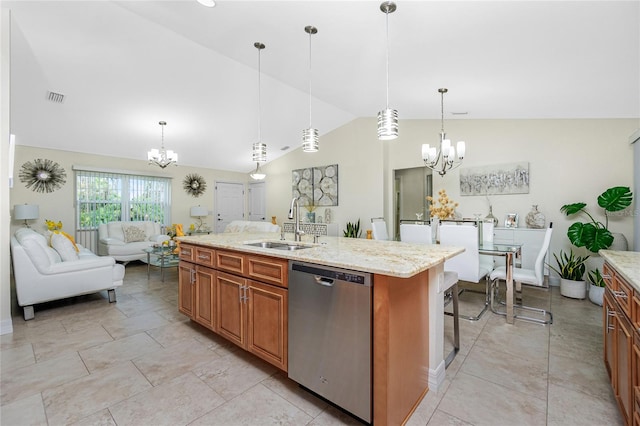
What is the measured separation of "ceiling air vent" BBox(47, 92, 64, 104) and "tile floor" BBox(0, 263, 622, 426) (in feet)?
10.4

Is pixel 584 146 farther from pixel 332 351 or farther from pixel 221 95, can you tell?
pixel 221 95

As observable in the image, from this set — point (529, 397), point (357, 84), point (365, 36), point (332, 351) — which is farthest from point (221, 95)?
point (529, 397)

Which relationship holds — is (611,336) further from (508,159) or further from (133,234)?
(133,234)

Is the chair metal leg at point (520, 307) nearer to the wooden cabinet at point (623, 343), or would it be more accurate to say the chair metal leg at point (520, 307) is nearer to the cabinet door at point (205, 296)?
the wooden cabinet at point (623, 343)

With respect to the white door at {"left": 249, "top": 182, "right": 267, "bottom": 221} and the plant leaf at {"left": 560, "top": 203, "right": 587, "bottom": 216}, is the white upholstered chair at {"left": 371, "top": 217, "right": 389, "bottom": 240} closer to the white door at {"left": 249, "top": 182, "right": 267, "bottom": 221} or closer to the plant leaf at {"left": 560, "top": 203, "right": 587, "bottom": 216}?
the plant leaf at {"left": 560, "top": 203, "right": 587, "bottom": 216}

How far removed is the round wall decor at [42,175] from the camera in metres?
5.28

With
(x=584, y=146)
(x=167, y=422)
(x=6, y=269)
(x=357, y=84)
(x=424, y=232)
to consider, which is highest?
(x=357, y=84)

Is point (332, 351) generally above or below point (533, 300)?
above

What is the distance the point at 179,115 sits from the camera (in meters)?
5.11

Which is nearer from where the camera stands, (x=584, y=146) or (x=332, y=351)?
(x=332, y=351)

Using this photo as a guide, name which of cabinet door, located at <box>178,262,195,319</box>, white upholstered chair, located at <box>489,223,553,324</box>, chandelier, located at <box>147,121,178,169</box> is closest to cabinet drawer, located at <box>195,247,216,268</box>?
cabinet door, located at <box>178,262,195,319</box>

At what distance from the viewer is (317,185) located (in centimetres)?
709

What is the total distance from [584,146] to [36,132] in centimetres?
867

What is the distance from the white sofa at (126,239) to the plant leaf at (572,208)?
683cm
